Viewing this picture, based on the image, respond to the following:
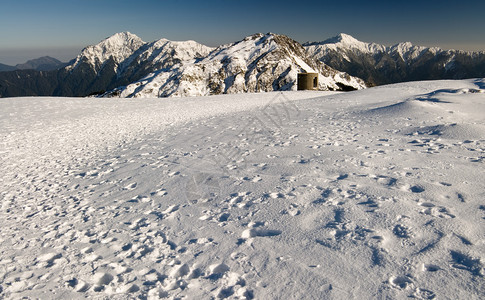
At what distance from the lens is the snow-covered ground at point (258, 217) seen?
445 cm

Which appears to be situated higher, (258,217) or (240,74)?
(240,74)

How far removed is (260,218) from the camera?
6250 millimetres

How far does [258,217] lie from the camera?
6301 mm

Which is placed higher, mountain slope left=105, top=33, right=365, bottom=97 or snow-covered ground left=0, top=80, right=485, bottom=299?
mountain slope left=105, top=33, right=365, bottom=97

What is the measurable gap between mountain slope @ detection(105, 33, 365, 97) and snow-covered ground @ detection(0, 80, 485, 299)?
13766 cm

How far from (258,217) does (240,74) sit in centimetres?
16721

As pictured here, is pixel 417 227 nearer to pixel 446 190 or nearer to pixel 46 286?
pixel 446 190

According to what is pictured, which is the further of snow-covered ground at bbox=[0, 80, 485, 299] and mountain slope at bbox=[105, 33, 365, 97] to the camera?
mountain slope at bbox=[105, 33, 365, 97]

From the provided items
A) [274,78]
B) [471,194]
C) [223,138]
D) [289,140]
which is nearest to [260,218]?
[471,194]

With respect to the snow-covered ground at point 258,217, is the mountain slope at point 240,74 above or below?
above

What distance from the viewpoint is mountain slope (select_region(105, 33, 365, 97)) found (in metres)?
150

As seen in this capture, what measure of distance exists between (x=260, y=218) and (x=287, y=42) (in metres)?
211

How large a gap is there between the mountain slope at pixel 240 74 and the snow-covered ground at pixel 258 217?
452ft

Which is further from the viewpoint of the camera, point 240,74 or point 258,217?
point 240,74
